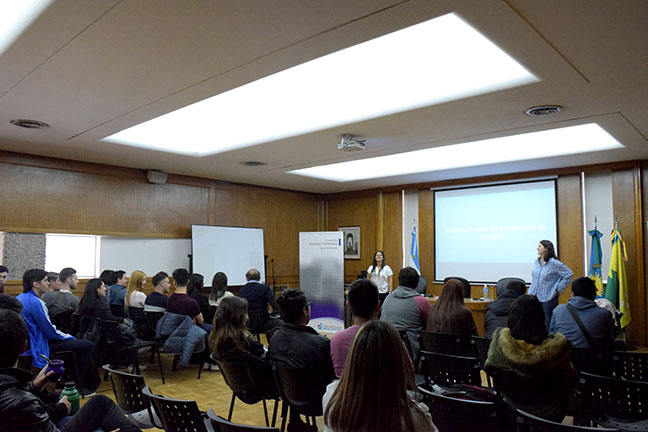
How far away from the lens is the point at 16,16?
124 inches

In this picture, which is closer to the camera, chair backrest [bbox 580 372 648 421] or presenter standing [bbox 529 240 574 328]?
chair backrest [bbox 580 372 648 421]

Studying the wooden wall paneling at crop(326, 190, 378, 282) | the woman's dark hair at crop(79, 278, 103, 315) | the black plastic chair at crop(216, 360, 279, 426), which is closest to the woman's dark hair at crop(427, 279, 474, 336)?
the black plastic chair at crop(216, 360, 279, 426)

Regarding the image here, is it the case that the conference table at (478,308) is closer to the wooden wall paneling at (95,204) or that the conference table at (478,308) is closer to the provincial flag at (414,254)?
the provincial flag at (414,254)

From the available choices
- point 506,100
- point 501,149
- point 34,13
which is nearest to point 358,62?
Answer: point 506,100

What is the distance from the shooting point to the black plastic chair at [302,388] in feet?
9.80

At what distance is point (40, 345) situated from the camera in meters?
4.50

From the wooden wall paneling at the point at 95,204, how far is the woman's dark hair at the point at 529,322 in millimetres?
6747

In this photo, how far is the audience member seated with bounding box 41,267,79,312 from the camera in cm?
548

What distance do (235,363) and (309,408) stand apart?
0.65 metres

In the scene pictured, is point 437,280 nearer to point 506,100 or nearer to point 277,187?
point 277,187

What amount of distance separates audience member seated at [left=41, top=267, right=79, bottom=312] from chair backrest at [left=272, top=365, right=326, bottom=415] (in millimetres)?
3623


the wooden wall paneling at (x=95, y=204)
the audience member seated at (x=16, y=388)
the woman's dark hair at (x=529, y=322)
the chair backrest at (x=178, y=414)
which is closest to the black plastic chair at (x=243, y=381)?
the chair backrest at (x=178, y=414)

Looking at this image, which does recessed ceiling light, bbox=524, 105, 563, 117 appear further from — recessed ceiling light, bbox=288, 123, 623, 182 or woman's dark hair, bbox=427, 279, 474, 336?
woman's dark hair, bbox=427, 279, 474, 336

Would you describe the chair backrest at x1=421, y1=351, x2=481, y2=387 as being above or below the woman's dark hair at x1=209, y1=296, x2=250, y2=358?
below
